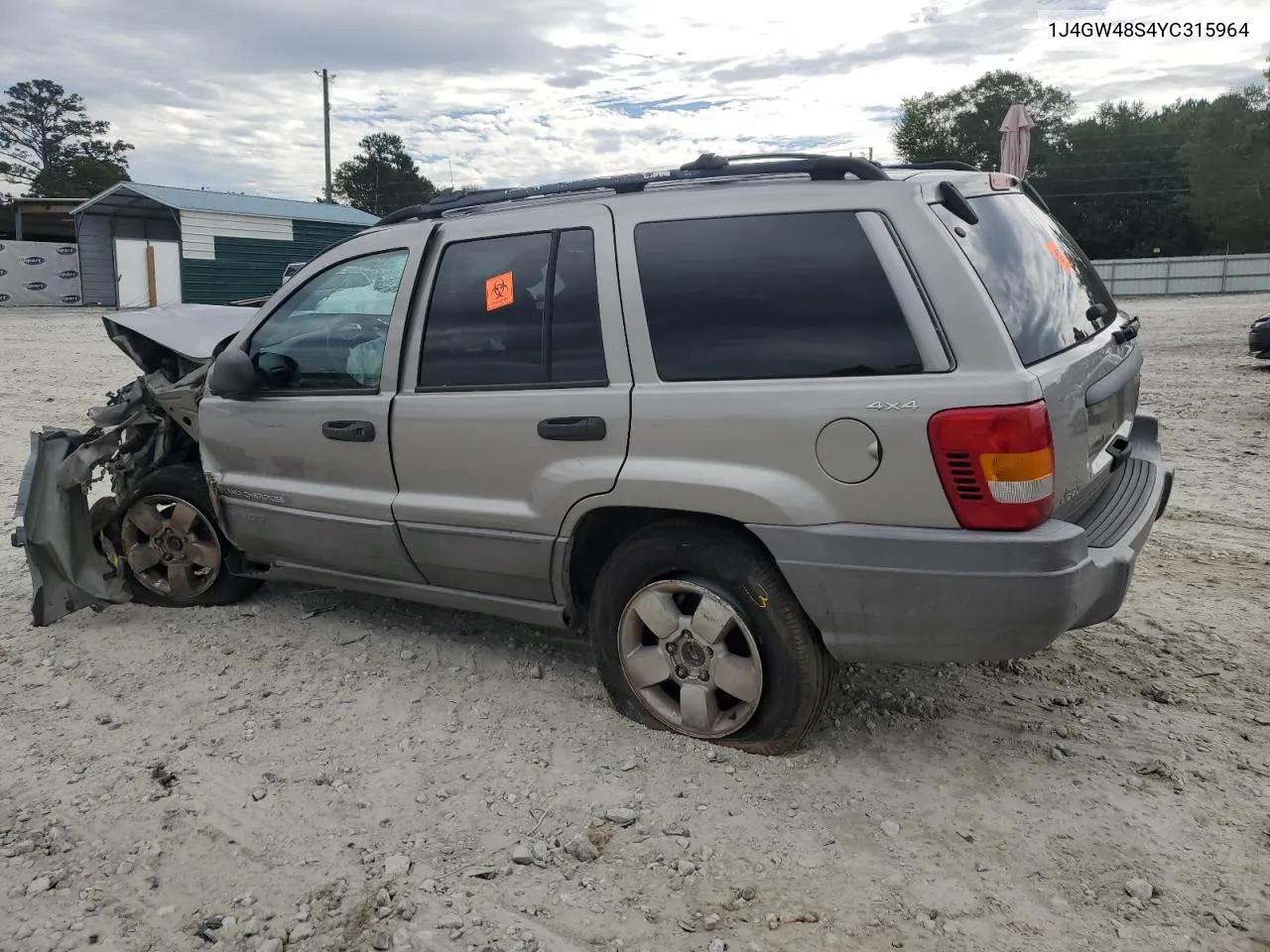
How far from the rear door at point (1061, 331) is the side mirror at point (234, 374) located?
2.80m

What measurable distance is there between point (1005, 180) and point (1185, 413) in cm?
703

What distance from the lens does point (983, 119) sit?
5422cm

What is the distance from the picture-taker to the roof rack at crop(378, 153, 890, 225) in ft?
9.96

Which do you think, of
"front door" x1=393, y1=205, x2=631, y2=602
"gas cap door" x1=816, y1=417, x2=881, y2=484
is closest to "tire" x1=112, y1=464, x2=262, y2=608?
"front door" x1=393, y1=205, x2=631, y2=602

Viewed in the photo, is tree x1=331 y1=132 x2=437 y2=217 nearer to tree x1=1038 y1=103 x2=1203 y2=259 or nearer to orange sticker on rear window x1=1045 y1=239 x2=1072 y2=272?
tree x1=1038 y1=103 x2=1203 y2=259

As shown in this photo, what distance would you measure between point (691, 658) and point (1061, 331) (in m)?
1.59

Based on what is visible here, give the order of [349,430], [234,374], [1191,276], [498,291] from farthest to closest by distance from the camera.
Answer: [1191,276] → [234,374] → [349,430] → [498,291]

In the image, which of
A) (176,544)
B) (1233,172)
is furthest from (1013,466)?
(1233,172)

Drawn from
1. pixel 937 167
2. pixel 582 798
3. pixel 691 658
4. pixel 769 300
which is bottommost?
pixel 582 798

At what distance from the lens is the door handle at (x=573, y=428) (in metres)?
3.26

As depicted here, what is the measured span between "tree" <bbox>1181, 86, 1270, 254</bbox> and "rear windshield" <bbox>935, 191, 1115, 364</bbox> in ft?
159

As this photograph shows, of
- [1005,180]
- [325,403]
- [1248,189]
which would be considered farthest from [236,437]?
[1248,189]

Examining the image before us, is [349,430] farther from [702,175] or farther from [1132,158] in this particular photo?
[1132,158]

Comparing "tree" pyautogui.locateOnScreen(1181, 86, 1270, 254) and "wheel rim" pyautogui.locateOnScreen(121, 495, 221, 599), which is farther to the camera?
"tree" pyautogui.locateOnScreen(1181, 86, 1270, 254)
